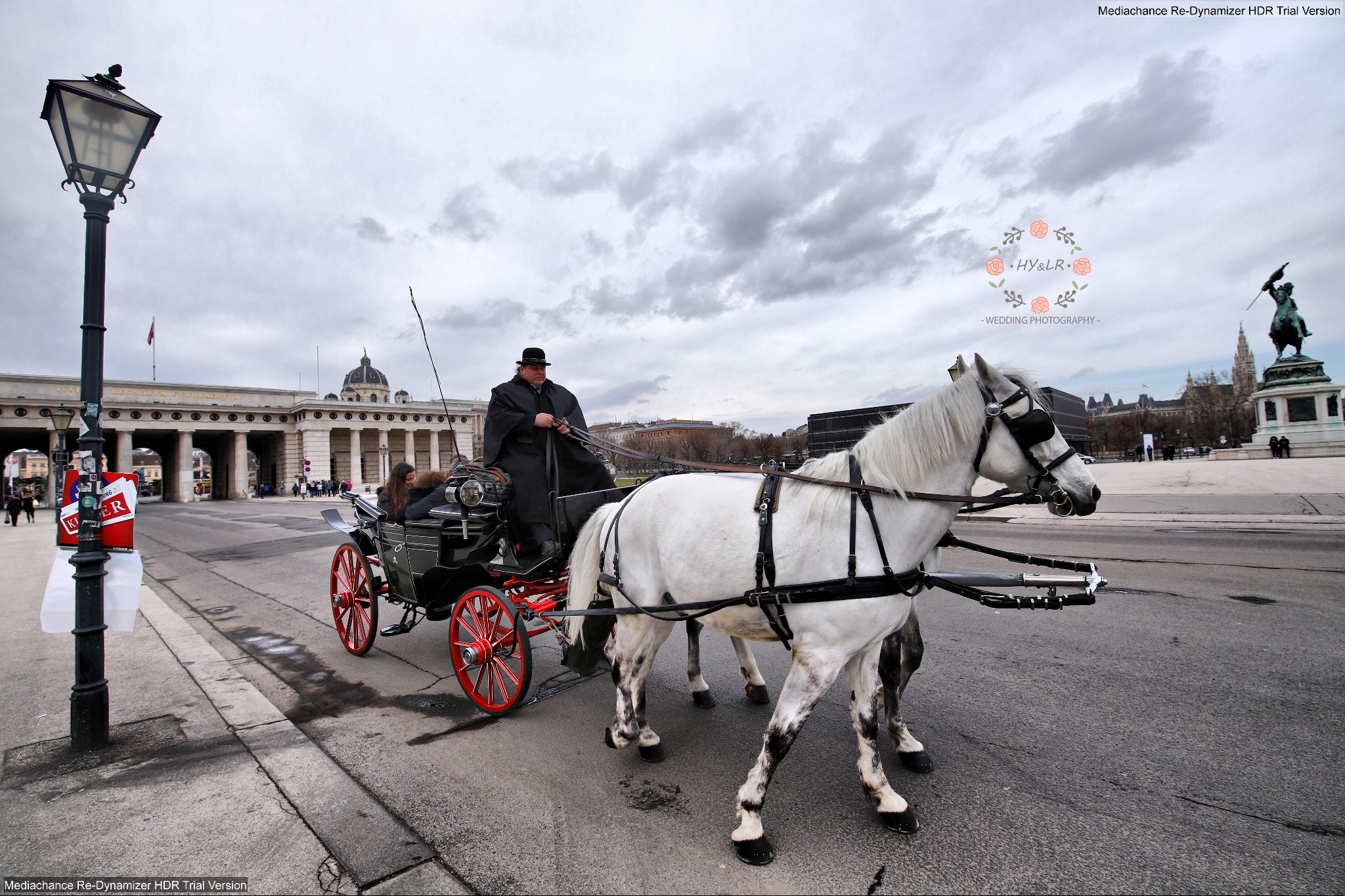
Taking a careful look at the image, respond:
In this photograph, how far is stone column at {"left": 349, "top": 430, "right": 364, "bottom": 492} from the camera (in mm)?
63844

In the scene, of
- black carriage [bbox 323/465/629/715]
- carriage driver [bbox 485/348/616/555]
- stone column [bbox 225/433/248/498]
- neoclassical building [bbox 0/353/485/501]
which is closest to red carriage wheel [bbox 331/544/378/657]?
black carriage [bbox 323/465/629/715]

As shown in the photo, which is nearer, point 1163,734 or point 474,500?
point 1163,734

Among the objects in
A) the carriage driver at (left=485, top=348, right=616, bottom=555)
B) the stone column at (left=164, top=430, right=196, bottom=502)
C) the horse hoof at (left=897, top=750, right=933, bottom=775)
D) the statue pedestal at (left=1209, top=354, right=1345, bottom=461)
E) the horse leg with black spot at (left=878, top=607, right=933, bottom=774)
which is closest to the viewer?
the horse hoof at (left=897, top=750, right=933, bottom=775)

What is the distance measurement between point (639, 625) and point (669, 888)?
1283 mm

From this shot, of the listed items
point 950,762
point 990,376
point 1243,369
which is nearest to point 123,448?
point 950,762

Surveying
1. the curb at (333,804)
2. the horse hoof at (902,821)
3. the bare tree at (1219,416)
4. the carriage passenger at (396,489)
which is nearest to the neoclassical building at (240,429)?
the carriage passenger at (396,489)

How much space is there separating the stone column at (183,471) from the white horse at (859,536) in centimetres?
6772

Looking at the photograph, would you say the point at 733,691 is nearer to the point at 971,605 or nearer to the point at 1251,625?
the point at 971,605

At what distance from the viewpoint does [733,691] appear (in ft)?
13.8

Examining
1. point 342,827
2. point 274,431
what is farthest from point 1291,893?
point 274,431

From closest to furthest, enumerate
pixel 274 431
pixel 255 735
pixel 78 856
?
pixel 78 856 → pixel 255 735 → pixel 274 431

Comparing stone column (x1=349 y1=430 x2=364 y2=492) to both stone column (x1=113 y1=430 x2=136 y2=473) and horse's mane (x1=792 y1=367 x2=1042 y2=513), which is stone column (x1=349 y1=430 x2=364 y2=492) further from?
horse's mane (x1=792 y1=367 x2=1042 y2=513)

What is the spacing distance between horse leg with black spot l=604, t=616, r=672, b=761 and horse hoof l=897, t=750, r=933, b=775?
1.25m

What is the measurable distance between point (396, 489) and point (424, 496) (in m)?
0.60
